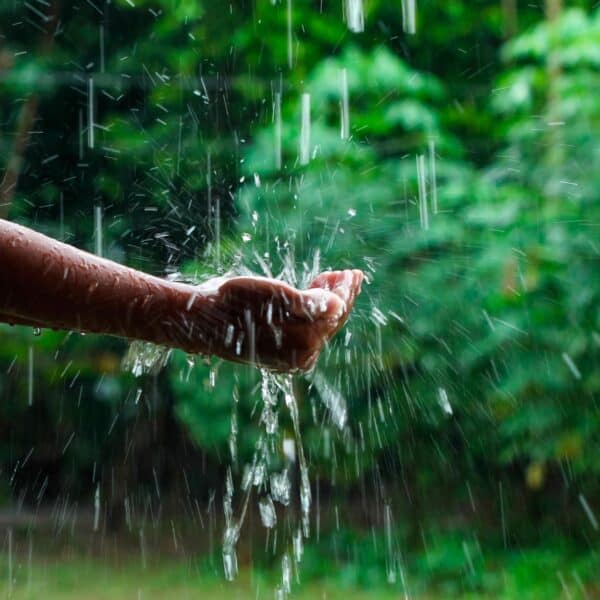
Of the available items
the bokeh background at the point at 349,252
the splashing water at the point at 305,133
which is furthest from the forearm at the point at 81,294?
the splashing water at the point at 305,133

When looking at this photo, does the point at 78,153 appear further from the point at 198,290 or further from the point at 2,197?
the point at 198,290

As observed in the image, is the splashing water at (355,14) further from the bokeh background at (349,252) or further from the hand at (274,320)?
the hand at (274,320)

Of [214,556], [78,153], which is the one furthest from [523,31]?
[214,556]

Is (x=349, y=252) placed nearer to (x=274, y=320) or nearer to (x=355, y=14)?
(x=355, y=14)

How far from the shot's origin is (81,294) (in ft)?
3.49

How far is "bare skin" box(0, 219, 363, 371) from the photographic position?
1.04m

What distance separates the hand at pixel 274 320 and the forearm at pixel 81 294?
0.13ft

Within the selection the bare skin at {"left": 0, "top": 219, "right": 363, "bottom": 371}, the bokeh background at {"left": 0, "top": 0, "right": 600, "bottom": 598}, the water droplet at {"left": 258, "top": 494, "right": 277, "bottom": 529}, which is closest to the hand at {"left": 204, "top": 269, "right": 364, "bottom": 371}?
the bare skin at {"left": 0, "top": 219, "right": 363, "bottom": 371}

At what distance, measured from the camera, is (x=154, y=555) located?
4.14 m

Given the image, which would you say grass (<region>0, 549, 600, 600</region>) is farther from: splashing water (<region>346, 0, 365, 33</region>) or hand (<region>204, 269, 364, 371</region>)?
hand (<region>204, 269, 364, 371</region>)

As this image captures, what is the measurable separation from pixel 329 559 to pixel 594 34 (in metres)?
2.21

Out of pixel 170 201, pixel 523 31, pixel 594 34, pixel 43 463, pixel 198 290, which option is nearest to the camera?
pixel 198 290

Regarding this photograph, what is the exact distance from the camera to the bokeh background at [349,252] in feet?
11.0

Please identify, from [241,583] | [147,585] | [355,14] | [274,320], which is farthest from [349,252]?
[274,320]
